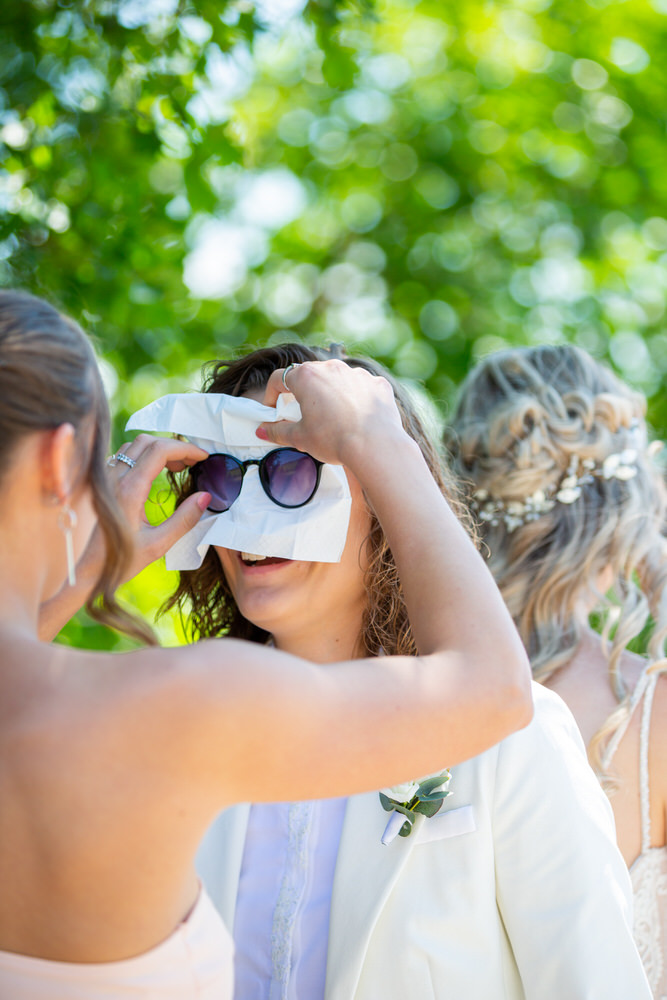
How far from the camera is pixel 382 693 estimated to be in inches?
59.9

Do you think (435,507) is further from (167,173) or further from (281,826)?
(167,173)

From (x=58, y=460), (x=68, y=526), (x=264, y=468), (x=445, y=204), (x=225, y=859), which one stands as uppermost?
(x=58, y=460)

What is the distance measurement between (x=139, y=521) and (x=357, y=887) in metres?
1.04

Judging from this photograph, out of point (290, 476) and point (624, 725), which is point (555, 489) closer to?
point (624, 725)

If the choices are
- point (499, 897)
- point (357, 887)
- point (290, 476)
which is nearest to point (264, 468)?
point (290, 476)

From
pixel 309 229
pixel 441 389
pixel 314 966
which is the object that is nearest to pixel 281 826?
pixel 314 966

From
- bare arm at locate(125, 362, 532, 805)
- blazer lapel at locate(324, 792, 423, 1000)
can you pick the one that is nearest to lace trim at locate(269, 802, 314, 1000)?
blazer lapel at locate(324, 792, 423, 1000)

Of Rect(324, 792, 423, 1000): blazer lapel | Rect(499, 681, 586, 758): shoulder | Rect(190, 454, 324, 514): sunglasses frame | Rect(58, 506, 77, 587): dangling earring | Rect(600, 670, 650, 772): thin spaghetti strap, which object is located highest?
Rect(58, 506, 77, 587): dangling earring

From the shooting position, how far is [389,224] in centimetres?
898

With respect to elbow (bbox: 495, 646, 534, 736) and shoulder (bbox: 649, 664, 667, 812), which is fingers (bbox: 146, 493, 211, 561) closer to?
elbow (bbox: 495, 646, 534, 736)

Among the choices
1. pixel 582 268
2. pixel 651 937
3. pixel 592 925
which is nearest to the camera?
pixel 592 925

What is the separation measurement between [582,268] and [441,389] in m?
1.77

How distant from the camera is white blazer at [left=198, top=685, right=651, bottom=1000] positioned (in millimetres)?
2041

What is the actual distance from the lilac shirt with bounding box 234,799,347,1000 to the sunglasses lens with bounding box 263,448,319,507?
0.81m
